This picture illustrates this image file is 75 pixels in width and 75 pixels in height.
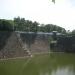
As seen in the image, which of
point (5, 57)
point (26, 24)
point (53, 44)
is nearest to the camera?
point (5, 57)

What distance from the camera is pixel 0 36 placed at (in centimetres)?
2100

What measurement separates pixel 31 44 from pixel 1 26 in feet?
18.8

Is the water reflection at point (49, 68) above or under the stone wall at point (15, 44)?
under

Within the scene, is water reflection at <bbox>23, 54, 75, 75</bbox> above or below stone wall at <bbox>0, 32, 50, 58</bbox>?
below

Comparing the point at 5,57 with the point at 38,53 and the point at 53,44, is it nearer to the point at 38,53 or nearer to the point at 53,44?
the point at 38,53

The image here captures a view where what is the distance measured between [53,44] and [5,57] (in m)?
12.7

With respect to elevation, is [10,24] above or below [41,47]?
above

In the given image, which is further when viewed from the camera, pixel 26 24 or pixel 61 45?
pixel 26 24

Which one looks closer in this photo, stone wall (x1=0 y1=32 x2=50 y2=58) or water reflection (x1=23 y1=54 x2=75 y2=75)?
water reflection (x1=23 y1=54 x2=75 y2=75)

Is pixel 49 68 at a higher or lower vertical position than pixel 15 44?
lower

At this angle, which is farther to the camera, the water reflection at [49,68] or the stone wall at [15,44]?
the stone wall at [15,44]

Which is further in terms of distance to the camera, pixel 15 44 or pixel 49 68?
pixel 15 44

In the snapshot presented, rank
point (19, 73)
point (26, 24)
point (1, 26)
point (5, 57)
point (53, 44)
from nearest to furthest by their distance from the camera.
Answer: point (19, 73), point (5, 57), point (1, 26), point (53, 44), point (26, 24)

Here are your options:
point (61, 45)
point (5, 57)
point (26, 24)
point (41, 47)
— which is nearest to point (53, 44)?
point (61, 45)
